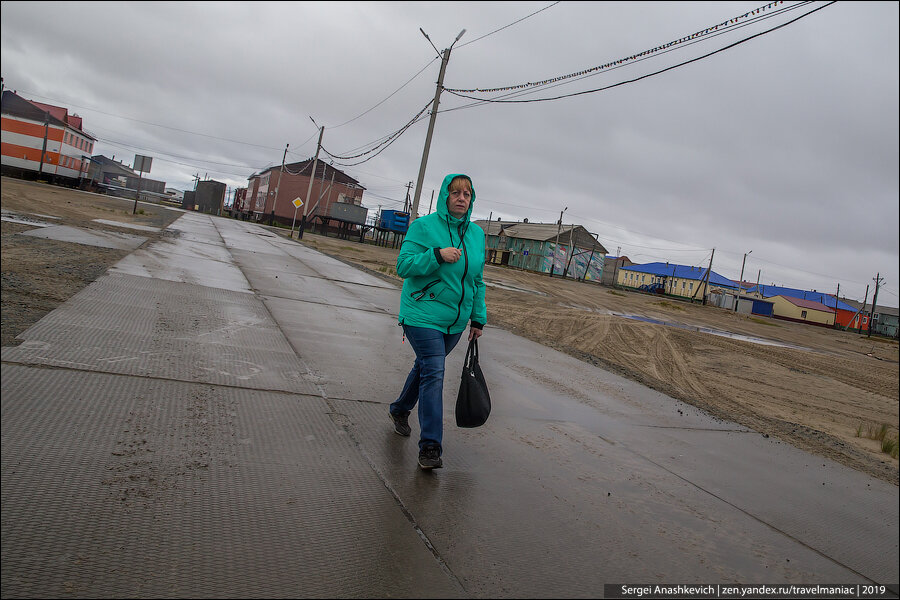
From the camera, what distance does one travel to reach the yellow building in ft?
227

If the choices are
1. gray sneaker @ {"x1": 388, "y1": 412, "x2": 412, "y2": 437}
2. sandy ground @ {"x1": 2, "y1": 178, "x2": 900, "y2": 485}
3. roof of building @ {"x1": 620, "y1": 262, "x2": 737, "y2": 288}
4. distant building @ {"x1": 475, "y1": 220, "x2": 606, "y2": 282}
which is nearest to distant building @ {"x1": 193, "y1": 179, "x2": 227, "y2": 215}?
distant building @ {"x1": 475, "y1": 220, "x2": 606, "y2": 282}

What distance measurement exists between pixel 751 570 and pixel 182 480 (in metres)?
2.77

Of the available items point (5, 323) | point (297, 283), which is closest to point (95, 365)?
point (5, 323)

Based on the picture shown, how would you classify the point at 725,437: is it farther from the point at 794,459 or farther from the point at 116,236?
the point at 116,236

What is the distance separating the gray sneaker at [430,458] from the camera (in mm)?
3289

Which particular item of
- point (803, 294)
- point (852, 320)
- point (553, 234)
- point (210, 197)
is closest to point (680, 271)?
point (803, 294)

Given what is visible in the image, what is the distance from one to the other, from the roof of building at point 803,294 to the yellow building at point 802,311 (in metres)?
2.10

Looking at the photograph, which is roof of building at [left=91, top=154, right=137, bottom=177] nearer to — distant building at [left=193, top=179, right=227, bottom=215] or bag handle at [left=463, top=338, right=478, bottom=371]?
bag handle at [left=463, top=338, right=478, bottom=371]

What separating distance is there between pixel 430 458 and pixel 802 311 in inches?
3259

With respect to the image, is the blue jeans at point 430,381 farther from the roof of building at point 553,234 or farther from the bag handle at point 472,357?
the roof of building at point 553,234

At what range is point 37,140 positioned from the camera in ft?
9.00

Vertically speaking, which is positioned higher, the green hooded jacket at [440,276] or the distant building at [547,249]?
the distant building at [547,249]

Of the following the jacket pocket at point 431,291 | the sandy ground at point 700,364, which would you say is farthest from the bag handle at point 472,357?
the sandy ground at point 700,364

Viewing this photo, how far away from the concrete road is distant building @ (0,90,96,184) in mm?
1205
